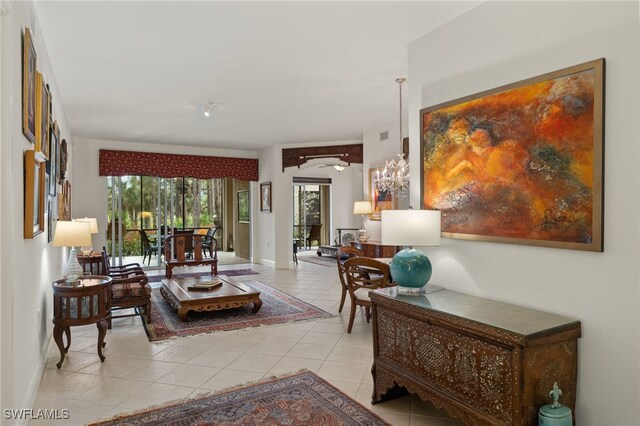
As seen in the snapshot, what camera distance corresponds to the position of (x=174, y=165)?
8719 mm

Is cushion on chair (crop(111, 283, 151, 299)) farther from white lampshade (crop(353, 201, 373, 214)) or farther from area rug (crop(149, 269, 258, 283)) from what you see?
white lampshade (crop(353, 201, 373, 214))

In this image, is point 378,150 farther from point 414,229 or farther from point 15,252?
point 15,252

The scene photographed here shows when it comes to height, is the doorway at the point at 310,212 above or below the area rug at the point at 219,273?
above

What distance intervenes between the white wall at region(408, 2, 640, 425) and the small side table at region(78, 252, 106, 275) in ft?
15.9

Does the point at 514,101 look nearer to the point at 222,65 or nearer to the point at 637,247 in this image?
the point at 637,247

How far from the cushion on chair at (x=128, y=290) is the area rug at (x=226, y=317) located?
39 cm

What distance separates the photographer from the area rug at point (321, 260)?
9789 millimetres

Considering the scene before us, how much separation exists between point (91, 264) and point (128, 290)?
5.01 feet

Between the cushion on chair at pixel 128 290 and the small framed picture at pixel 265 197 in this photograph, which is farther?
the small framed picture at pixel 265 197

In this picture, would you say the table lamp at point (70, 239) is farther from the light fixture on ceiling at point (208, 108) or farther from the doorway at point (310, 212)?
the doorway at point (310, 212)

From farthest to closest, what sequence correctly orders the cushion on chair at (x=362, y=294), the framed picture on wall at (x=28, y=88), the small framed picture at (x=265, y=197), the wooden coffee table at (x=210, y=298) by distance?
1. the small framed picture at (x=265, y=197)
2. the wooden coffee table at (x=210, y=298)
3. the cushion on chair at (x=362, y=294)
4. the framed picture on wall at (x=28, y=88)

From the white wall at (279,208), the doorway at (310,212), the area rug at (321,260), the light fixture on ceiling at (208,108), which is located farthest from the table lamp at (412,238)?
the doorway at (310,212)

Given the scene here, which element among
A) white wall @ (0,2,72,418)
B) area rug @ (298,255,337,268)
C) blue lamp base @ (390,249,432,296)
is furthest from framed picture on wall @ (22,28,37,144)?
area rug @ (298,255,337,268)

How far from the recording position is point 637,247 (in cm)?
199
